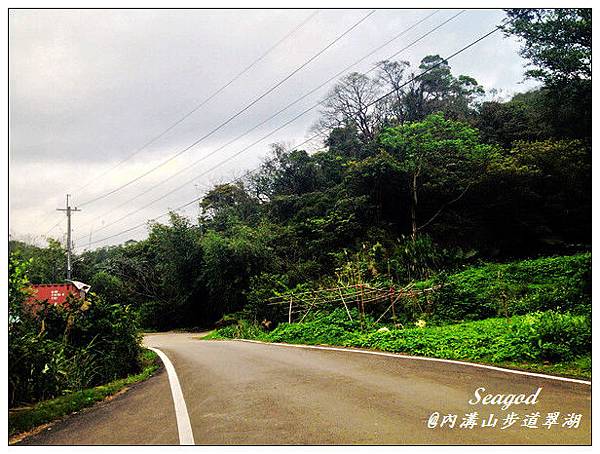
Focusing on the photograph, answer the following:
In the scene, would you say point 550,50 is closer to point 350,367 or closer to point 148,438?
point 350,367

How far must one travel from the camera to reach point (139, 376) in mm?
7215

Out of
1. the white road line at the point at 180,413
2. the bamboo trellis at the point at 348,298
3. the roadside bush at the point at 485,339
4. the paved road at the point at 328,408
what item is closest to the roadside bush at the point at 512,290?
the bamboo trellis at the point at 348,298

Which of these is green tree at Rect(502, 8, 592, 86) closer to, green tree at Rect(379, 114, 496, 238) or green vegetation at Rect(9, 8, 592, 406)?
green vegetation at Rect(9, 8, 592, 406)

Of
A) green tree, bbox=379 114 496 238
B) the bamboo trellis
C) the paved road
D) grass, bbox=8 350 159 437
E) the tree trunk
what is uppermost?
green tree, bbox=379 114 496 238

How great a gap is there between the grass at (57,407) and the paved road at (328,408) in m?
0.20

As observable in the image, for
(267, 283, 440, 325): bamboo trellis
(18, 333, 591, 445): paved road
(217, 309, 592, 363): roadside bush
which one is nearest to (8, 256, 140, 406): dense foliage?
(18, 333, 591, 445): paved road

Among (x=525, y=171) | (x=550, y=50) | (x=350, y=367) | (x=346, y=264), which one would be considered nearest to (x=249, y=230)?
(x=346, y=264)

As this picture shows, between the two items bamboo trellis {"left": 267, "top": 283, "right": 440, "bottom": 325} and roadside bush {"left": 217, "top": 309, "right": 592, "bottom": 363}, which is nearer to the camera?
roadside bush {"left": 217, "top": 309, "right": 592, "bottom": 363}

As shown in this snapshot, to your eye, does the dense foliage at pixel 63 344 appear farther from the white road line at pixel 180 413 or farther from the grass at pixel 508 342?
the grass at pixel 508 342

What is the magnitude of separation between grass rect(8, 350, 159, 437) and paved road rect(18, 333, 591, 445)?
0.20 m

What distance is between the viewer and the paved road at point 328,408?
421 centimetres

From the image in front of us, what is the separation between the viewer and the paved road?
13.8ft

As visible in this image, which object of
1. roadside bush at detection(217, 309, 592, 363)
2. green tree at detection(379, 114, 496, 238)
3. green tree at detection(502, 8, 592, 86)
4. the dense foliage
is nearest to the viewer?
the dense foliage

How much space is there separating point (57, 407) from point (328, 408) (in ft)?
8.81
